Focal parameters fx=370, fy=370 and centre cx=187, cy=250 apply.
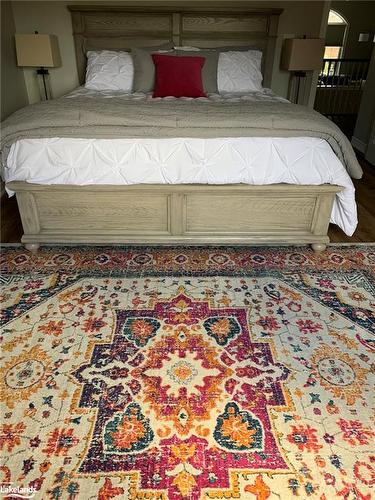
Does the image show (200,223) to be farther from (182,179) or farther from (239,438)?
(239,438)

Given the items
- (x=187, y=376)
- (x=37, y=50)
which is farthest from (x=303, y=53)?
(x=187, y=376)

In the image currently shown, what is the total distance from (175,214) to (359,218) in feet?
5.01

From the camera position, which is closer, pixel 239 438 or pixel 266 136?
pixel 239 438

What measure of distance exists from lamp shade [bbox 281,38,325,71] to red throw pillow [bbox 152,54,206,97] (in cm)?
99

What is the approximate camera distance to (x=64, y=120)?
81.7 inches

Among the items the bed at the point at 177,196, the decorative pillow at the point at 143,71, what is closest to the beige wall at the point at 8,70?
the decorative pillow at the point at 143,71

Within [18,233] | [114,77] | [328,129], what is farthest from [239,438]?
[114,77]

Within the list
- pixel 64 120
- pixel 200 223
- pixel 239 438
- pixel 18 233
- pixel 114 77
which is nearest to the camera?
pixel 239 438

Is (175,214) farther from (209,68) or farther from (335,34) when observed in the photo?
(335,34)

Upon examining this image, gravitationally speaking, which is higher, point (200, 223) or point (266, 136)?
point (266, 136)

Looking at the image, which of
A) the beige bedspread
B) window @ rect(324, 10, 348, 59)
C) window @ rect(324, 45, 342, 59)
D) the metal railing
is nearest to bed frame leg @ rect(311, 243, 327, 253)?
the beige bedspread

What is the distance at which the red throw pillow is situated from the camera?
9.98 feet

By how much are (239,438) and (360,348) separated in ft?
2.43

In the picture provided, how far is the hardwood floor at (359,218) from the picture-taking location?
255 centimetres
